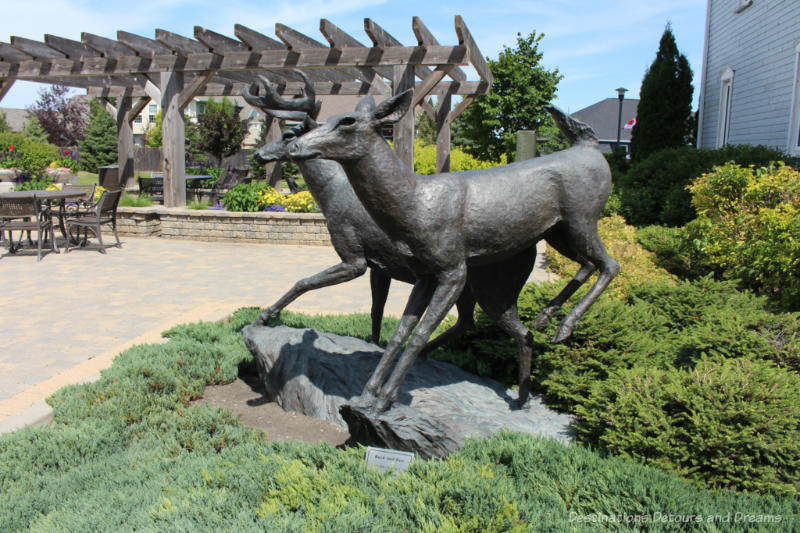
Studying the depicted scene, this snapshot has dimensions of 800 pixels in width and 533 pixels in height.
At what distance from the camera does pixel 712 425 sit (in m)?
2.75

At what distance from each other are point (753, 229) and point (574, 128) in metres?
4.98

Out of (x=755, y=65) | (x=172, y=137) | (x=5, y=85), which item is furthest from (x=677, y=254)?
(x=5, y=85)

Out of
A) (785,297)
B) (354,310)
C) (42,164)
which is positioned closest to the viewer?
(785,297)

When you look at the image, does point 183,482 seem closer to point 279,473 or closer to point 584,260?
point 279,473

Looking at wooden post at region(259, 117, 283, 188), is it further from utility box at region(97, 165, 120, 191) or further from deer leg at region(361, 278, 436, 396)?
deer leg at region(361, 278, 436, 396)

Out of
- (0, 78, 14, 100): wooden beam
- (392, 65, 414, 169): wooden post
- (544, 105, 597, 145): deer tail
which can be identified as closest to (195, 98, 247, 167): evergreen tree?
(0, 78, 14, 100): wooden beam

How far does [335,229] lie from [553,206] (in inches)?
62.8

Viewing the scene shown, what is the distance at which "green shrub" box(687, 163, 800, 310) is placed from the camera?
5.52 m

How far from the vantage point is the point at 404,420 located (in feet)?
10.2

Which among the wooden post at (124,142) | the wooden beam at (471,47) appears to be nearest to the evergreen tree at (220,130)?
the wooden post at (124,142)

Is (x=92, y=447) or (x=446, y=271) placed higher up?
(x=446, y=271)

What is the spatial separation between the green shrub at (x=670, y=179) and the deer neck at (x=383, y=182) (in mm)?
9409

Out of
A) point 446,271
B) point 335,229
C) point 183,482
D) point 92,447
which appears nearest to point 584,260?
point 446,271

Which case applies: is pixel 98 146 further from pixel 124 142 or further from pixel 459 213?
pixel 459 213
